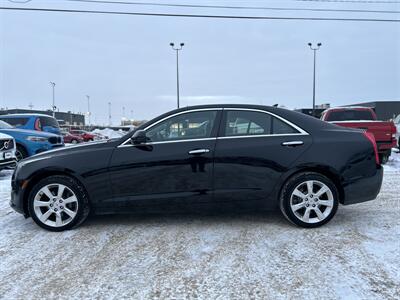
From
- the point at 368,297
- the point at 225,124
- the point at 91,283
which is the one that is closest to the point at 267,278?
the point at 368,297

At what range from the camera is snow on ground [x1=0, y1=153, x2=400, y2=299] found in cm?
294

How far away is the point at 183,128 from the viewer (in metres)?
4.50

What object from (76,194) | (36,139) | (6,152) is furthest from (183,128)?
(36,139)

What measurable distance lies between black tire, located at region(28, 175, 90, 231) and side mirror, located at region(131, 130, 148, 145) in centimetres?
87

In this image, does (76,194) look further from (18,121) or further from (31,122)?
(18,121)

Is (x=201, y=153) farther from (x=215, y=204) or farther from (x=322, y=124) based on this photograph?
(x=322, y=124)

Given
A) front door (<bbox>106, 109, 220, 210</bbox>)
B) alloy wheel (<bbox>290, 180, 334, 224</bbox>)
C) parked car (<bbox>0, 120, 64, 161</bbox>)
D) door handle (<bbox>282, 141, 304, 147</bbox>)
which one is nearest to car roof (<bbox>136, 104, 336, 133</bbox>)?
door handle (<bbox>282, 141, 304, 147</bbox>)

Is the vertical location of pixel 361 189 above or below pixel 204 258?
above

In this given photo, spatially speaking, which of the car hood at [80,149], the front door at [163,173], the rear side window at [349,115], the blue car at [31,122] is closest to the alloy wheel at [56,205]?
the car hood at [80,149]

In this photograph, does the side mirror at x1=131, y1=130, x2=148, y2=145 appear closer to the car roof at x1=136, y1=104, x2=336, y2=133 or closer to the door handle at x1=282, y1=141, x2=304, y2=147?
the car roof at x1=136, y1=104, x2=336, y2=133

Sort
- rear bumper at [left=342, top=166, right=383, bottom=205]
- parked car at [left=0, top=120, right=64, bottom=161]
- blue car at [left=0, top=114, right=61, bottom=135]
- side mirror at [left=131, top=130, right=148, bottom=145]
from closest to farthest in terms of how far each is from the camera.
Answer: side mirror at [left=131, top=130, right=148, bottom=145] < rear bumper at [left=342, top=166, right=383, bottom=205] < parked car at [left=0, top=120, right=64, bottom=161] < blue car at [left=0, top=114, right=61, bottom=135]

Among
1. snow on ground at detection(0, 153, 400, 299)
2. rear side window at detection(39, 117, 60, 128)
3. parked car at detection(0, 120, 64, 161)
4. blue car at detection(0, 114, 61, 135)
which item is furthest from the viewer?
rear side window at detection(39, 117, 60, 128)

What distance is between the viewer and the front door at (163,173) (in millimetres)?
4332

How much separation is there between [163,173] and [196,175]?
40 cm
